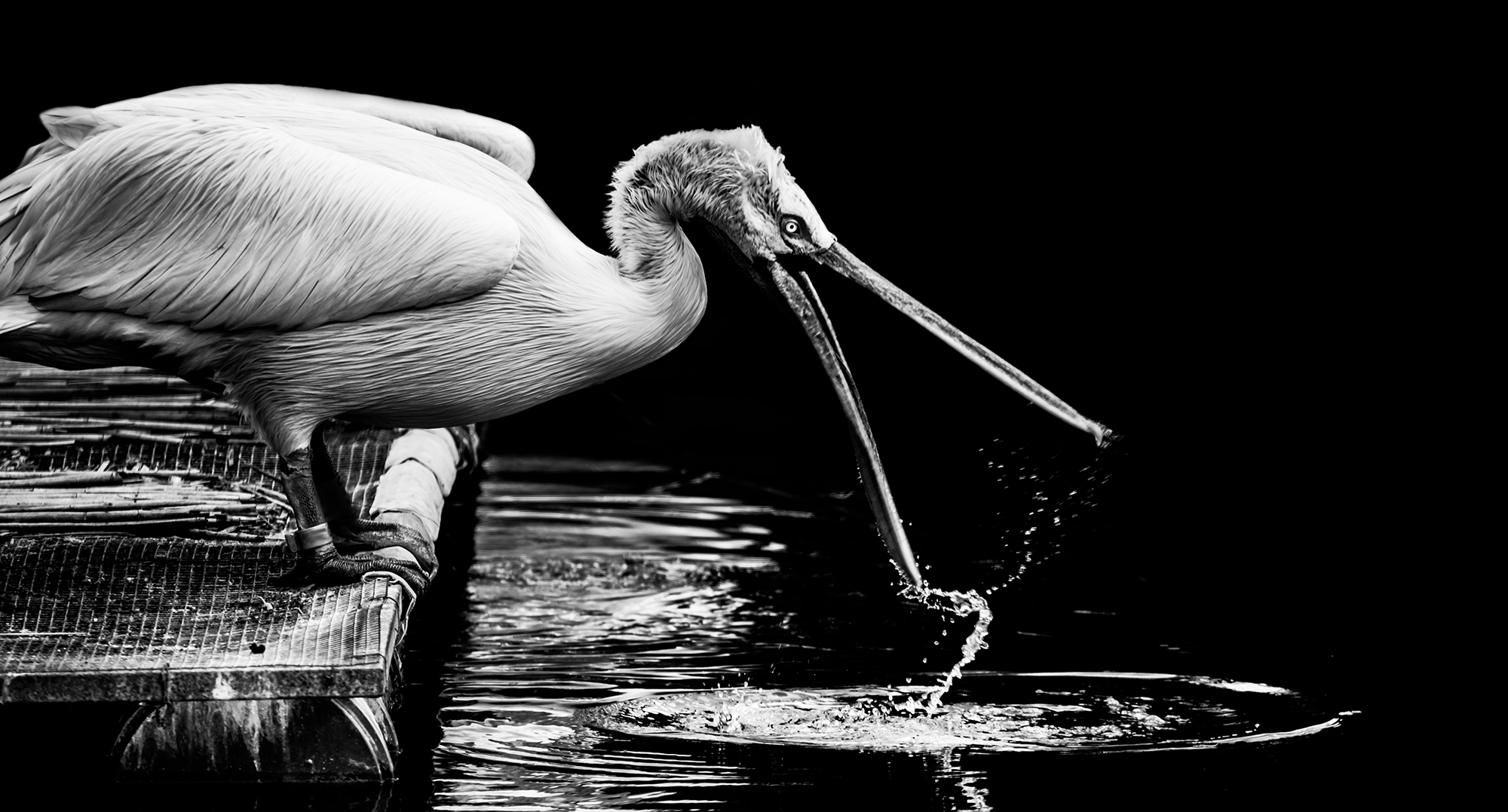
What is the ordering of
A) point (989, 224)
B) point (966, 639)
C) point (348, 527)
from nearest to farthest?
point (348, 527) → point (966, 639) → point (989, 224)

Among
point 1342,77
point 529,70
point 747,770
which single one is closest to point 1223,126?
point 1342,77

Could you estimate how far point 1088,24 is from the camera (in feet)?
31.1

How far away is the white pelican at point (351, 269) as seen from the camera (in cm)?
364

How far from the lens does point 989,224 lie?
909 centimetres

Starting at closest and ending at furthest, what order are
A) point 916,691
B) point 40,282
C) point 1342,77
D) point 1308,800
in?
1. point 1308,800
2. point 40,282
3. point 916,691
4. point 1342,77

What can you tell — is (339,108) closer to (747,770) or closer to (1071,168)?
(747,770)

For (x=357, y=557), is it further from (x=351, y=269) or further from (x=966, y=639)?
(x=966, y=639)

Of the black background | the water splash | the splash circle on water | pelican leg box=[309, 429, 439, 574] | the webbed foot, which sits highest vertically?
the black background

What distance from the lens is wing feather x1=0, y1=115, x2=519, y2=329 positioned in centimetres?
363

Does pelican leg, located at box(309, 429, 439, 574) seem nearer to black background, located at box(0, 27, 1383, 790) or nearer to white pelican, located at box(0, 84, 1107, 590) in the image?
white pelican, located at box(0, 84, 1107, 590)

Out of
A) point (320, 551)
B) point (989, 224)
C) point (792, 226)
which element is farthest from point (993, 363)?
point (989, 224)

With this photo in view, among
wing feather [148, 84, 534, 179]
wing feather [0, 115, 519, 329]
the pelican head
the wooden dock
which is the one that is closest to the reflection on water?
the wooden dock

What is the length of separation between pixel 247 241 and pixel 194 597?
69 cm

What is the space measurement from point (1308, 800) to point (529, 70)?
669 centimetres
